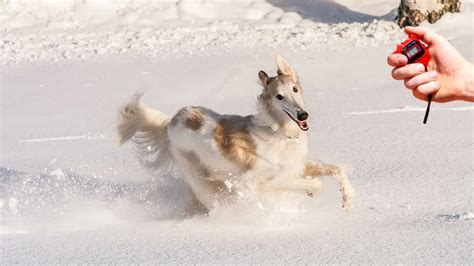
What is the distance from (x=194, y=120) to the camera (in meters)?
5.64

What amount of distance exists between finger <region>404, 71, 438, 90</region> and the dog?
2289 millimetres

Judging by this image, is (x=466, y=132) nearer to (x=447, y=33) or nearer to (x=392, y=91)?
(x=392, y=91)

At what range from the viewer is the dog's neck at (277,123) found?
5.27m

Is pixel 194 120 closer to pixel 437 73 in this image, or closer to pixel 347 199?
pixel 347 199

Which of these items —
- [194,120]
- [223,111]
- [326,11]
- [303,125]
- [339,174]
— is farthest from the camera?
[326,11]

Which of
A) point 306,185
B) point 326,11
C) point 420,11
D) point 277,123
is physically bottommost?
point 326,11

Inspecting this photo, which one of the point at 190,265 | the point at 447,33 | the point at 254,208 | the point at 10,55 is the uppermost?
the point at 190,265

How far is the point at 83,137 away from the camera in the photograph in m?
7.84

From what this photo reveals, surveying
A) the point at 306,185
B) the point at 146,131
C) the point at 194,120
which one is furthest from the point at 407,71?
the point at 146,131

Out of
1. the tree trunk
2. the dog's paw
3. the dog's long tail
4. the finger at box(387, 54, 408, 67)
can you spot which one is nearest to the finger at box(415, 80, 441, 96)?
the finger at box(387, 54, 408, 67)

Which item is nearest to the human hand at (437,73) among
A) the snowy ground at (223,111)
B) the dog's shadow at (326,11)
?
the snowy ground at (223,111)

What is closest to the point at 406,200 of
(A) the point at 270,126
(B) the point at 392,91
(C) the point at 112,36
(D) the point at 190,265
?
(A) the point at 270,126

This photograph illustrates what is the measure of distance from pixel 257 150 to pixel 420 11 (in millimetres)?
7169

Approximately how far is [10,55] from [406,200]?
320 inches
